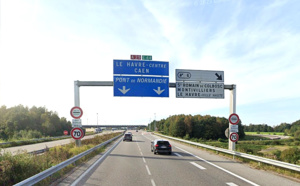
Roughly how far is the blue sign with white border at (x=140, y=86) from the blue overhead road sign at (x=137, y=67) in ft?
1.44

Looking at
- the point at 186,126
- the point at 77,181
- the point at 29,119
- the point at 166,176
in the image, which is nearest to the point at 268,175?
the point at 166,176

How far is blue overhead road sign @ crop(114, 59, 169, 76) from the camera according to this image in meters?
18.8

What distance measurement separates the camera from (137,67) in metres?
18.9

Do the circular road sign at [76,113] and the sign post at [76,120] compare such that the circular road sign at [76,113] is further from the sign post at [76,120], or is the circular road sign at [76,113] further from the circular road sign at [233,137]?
the circular road sign at [233,137]

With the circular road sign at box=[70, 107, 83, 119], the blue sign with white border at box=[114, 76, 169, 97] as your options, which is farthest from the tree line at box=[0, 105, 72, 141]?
the blue sign with white border at box=[114, 76, 169, 97]

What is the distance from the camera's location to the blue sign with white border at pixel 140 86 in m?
18.5

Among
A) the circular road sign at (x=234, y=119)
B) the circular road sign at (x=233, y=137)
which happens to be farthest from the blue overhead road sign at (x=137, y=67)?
the circular road sign at (x=233, y=137)

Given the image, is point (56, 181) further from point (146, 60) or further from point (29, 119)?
point (29, 119)

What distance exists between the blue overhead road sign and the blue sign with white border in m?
0.44

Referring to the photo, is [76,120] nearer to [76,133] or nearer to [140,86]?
[76,133]

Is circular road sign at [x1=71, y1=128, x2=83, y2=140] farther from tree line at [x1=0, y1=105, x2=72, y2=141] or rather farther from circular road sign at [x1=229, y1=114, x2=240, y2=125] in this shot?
tree line at [x1=0, y1=105, x2=72, y2=141]

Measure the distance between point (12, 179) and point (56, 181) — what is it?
148 cm

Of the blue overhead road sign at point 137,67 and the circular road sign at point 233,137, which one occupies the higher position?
the blue overhead road sign at point 137,67

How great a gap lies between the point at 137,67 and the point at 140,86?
1692 millimetres
